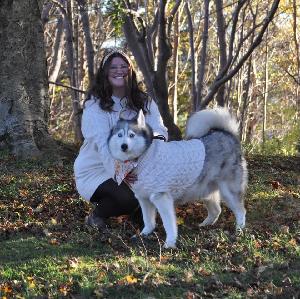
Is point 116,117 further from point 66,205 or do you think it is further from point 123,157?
point 66,205

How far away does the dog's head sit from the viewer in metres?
5.02

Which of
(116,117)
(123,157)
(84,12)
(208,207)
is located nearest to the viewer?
(123,157)

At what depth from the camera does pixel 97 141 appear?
5512 millimetres

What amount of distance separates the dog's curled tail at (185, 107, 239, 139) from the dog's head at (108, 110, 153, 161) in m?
0.85

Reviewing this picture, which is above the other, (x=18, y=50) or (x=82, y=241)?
(x=18, y=50)

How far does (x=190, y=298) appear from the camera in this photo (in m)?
3.73

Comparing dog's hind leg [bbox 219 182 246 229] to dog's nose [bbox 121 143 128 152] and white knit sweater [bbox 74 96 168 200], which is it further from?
dog's nose [bbox 121 143 128 152]

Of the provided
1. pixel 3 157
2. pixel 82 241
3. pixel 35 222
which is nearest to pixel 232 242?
pixel 82 241

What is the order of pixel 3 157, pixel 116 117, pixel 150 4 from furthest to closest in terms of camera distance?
pixel 150 4 → pixel 3 157 → pixel 116 117

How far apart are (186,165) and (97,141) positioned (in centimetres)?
93

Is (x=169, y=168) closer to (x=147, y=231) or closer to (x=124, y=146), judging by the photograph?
(x=124, y=146)

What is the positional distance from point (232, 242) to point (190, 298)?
1.50m

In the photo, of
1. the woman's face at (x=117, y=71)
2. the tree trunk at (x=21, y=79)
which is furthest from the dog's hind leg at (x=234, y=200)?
the tree trunk at (x=21, y=79)

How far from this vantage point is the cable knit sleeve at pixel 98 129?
542 centimetres
